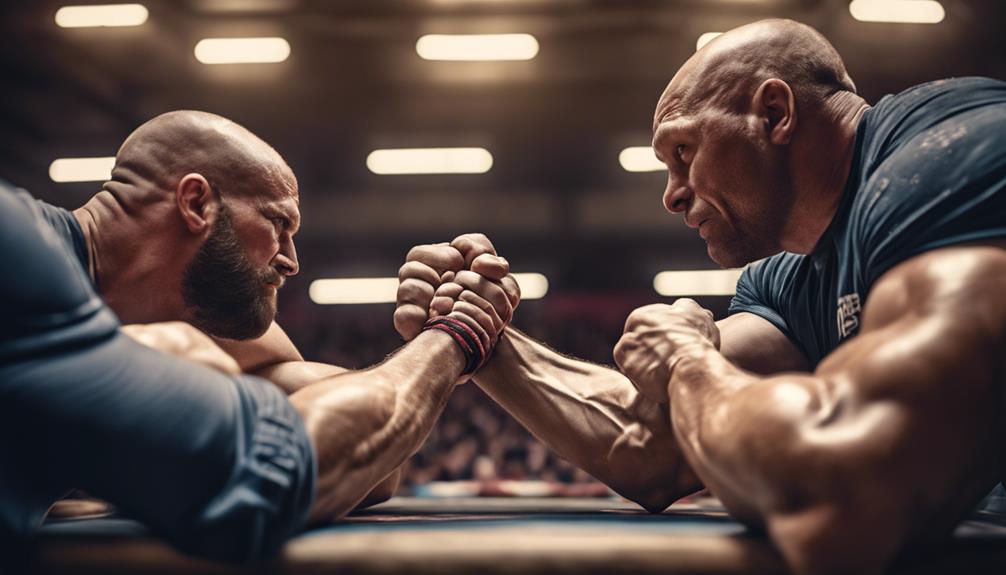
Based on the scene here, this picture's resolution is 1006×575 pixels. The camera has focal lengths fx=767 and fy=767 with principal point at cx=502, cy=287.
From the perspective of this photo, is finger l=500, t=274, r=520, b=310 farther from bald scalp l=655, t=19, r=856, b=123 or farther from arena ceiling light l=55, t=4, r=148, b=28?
arena ceiling light l=55, t=4, r=148, b=28

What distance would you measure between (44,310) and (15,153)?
18.6ft

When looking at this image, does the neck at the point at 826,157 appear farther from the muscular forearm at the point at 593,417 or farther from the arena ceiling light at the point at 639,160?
the arena ceiling light at the point at 639,160

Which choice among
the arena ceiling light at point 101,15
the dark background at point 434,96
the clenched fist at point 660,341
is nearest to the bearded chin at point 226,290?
the clenched fist at point 660,341

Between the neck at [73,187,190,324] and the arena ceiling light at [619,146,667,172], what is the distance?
14.6 ft

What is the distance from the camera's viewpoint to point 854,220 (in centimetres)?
120

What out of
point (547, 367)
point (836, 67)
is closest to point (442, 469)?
point (547, 367)

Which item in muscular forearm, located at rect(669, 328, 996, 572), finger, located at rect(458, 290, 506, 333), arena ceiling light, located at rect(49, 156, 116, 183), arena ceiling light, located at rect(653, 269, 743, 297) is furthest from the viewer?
arena ceiling light, located at rect(653, 269, 743, 297)

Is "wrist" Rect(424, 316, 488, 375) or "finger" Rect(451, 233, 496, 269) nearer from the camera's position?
"wrist" Rect(424, 316, 488, 375)

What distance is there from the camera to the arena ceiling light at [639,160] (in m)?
5.71

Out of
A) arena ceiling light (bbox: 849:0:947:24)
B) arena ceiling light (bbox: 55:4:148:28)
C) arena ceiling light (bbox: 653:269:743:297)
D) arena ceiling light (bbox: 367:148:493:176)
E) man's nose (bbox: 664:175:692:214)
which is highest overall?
arena ceiling light (bbox: 55:4:148:28)

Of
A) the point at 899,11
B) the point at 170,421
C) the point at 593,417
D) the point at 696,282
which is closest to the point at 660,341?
the point at 593,417

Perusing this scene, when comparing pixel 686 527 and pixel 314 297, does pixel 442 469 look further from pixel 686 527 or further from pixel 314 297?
pixel 686 527

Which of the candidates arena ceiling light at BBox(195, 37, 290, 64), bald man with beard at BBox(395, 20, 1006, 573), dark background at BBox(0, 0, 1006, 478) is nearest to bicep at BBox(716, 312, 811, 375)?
bald man with beard at BBox(395, 20, 1006, 573)

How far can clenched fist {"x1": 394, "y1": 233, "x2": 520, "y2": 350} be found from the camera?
1607mm
